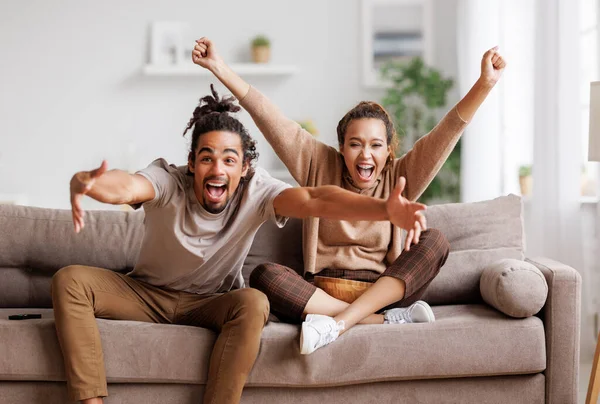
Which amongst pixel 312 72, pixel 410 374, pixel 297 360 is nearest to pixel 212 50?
pixel 297 360

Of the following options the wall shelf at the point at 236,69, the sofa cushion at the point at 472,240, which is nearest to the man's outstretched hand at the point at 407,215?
the sofa cushion at the point at 472,240

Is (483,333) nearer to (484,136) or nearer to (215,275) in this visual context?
(215,275)

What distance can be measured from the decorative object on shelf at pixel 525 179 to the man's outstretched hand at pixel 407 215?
3.07 metres

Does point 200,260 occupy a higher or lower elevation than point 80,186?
lower

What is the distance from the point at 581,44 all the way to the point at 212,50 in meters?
2.54

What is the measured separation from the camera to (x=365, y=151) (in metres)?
2.54

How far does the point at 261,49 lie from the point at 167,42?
2.49 ft

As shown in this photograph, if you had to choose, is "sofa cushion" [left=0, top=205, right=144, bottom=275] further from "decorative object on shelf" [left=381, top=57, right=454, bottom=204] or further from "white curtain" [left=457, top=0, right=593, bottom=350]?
"decorative object on shelf" [left=381, top=57, right=454, bottom=204]

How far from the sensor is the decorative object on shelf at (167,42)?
19.7ft

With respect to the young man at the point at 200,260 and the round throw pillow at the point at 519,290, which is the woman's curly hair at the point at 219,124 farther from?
the round throw pillow at the point at 519,290

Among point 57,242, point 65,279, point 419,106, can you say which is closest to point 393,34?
point 419,106

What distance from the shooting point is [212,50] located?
247 cm

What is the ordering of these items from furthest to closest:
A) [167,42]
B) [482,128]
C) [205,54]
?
[167,42] → [482,128] → [205,54]

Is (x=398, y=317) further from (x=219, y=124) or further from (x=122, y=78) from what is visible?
(x=122, y=78)
